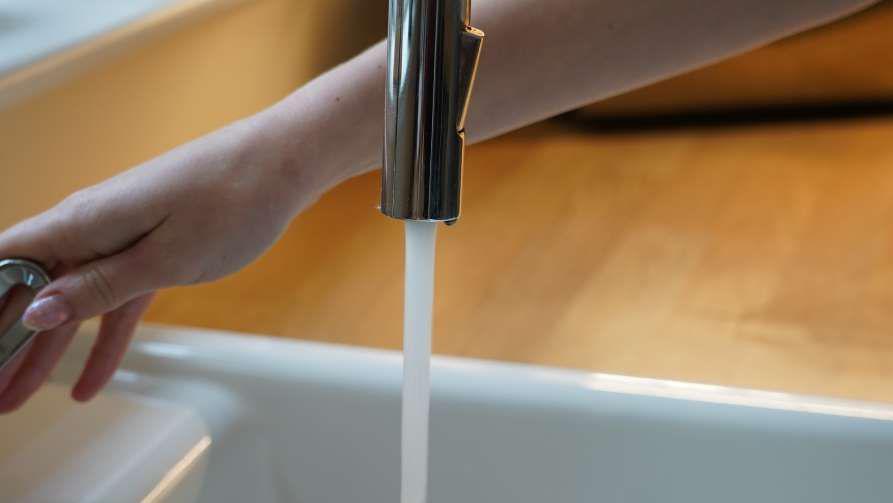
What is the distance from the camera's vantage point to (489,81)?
0.56 meters

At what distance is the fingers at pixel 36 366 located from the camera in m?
0.56

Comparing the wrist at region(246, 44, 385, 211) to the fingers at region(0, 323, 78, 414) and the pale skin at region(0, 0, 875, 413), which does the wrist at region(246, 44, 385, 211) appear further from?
the fingers at region(0, 323, 78, 414)

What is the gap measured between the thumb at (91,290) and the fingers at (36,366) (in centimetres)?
6

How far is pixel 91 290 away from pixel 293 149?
0.39 feet

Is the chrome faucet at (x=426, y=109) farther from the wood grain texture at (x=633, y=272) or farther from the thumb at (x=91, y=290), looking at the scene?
the wood grain texture at (x=633, y=272)

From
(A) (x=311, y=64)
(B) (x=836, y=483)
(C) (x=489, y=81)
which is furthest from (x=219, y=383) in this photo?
(A) (x=311, y=64)

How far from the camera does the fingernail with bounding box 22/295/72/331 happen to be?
0.49m

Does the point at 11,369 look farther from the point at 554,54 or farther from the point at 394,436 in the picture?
the point at 554,54

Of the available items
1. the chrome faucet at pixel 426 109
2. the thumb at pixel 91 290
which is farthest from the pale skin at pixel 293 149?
the chrome faucet at pixel 426 109

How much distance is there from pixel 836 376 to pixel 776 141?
2.61 feet

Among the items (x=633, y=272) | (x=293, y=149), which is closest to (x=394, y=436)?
(x=293, y=149)

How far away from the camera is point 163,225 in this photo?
519 millimetres

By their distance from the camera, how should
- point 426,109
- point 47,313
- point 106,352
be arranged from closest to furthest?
1. point 426,109
2. point 47,313
3. point 106,352

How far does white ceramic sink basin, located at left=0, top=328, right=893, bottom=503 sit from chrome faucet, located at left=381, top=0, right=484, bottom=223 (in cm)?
24
